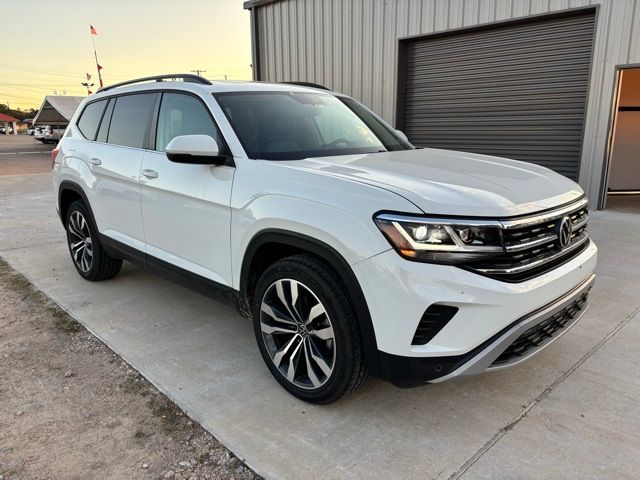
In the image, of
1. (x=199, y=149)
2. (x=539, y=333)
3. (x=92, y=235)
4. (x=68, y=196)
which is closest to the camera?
(x=539, y=333)

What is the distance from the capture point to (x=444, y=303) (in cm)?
212

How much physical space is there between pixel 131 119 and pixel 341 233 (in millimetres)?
2626

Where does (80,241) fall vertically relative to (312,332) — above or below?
below

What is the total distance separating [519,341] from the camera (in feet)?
7.67

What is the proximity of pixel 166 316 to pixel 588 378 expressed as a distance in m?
3.06

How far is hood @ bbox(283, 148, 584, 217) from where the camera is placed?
2.23 m

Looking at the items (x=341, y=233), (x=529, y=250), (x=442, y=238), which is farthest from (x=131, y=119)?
(x=529, y=250)

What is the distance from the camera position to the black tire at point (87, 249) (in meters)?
4.62

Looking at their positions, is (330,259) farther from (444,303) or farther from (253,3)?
(253,3)

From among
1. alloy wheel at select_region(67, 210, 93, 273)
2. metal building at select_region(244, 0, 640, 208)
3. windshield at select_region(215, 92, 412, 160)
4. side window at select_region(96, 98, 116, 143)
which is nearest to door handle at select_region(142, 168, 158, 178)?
windshield at select_region(215, 92, 412, 160)

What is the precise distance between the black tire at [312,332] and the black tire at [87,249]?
2.38m

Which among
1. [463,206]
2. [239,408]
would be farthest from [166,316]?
[463,206]

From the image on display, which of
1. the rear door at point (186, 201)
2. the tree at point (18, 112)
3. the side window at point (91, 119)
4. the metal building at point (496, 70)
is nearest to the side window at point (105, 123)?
the side window at point (91, 119)

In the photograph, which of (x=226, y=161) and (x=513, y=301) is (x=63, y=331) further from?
(x=513, y=301)
